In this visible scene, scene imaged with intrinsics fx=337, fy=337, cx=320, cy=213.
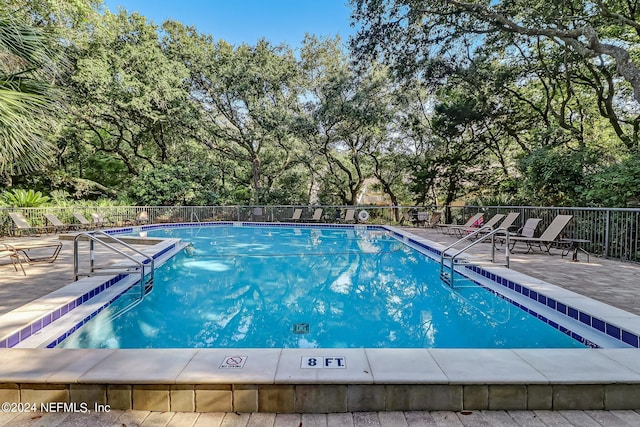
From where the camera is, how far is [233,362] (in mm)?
2135

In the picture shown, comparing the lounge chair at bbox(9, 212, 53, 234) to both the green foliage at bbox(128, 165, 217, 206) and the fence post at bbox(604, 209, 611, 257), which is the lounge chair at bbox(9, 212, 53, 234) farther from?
the fence post at bbox(604, 209, 611, 257)

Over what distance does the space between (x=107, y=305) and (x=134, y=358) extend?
7.80ft

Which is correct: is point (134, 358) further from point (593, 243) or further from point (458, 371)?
point (593, 243)

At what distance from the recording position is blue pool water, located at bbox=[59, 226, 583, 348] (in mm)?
3469

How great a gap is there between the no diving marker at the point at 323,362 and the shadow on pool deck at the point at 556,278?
3.12 meters

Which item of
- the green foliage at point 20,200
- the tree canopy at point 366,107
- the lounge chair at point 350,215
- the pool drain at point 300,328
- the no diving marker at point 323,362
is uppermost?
the tree canopy at point 366,107

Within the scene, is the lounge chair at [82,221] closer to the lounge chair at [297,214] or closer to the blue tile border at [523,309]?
the lounge chair at [297,214]

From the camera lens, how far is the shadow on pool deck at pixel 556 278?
149 inches

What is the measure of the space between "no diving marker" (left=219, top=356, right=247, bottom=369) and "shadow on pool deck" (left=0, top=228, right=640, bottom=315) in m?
2.79

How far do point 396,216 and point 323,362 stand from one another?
1428 centimetres

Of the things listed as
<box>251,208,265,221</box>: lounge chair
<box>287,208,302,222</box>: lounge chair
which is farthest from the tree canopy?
<box>287,208,302,222</box>: lounge chair

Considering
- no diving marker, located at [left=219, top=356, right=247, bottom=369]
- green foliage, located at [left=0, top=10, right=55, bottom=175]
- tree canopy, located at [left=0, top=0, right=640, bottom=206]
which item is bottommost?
no diving marker, located at [left=219, top=356, right=247, bottom=369]

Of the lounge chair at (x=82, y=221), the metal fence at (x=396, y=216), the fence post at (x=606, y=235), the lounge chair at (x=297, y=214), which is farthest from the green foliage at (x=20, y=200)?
the fence post at (x=606, y=235)

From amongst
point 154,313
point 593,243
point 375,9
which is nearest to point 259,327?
point 154,313
